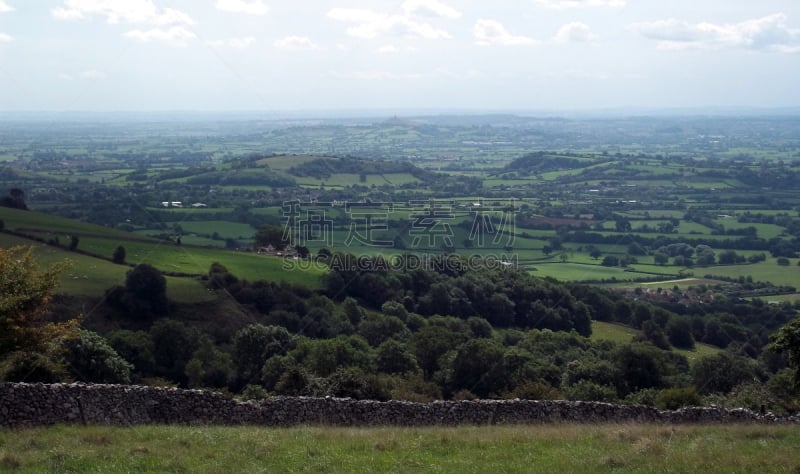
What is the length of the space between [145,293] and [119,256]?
1035 centimetres

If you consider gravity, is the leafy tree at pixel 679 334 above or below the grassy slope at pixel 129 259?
below

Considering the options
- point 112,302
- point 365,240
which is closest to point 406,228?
point 365,240

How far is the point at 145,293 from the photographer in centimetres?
3994

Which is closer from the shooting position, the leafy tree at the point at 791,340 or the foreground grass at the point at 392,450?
the foreground grass at the point at 392,450

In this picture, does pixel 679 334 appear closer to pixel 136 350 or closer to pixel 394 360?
pixel 394 360

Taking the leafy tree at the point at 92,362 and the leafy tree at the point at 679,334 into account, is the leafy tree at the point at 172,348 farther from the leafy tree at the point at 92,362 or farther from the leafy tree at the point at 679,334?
the leafy tree at the point at 679,334

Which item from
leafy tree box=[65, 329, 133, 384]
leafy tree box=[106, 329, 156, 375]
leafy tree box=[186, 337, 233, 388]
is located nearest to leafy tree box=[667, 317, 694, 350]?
leafy tree box=[186, 337, 233, 388]

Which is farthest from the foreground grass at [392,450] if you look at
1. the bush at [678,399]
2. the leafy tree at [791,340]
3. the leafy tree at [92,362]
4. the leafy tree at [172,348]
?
the leafy tree at [172,348]

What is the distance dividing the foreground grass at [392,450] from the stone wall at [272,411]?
26.8 inches

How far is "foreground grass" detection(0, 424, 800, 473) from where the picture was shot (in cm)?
1205

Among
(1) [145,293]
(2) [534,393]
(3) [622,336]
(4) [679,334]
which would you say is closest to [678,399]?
(2) [534,393]

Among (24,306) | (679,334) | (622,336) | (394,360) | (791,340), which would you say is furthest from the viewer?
(622,336)

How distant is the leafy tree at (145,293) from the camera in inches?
1548

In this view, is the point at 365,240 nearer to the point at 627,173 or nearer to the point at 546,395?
the point at 546,395
